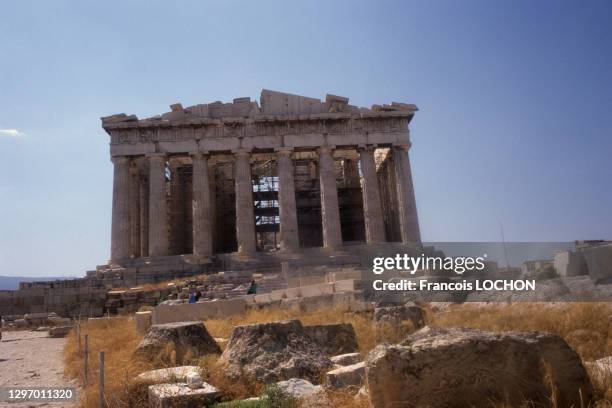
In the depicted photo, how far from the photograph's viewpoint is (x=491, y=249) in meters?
13.5

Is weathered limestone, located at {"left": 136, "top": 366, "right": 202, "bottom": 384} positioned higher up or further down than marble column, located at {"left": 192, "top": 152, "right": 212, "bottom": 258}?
further down

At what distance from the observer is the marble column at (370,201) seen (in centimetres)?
2897

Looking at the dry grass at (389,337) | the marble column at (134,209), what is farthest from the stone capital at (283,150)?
the dry grass at (389,337)

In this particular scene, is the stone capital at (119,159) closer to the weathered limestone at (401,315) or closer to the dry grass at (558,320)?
the weathered limestone at (401,315)

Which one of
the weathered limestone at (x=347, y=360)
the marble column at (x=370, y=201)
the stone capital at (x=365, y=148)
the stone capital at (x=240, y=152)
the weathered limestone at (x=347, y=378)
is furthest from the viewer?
the stone capital at (x=365, y=148)

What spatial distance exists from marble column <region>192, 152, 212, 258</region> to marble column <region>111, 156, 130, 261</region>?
3.80 metres

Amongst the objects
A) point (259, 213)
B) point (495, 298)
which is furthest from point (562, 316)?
point (259, 213)

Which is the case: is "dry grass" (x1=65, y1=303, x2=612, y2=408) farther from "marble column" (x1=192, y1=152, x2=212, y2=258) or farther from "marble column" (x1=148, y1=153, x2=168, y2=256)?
"marble column" (x1=148, y1=153, x2=168, y2=256)

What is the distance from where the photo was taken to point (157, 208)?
2859cm

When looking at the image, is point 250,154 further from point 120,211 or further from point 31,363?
point 31,363

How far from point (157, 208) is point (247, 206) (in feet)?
16.7

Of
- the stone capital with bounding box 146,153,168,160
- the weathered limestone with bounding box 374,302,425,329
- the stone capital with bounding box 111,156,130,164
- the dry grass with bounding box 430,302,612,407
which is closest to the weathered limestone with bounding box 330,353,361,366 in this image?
the weathered limestone with bounding box 374,302,425,329

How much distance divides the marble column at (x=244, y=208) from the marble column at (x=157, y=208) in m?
4.20

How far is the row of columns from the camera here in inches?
1111
